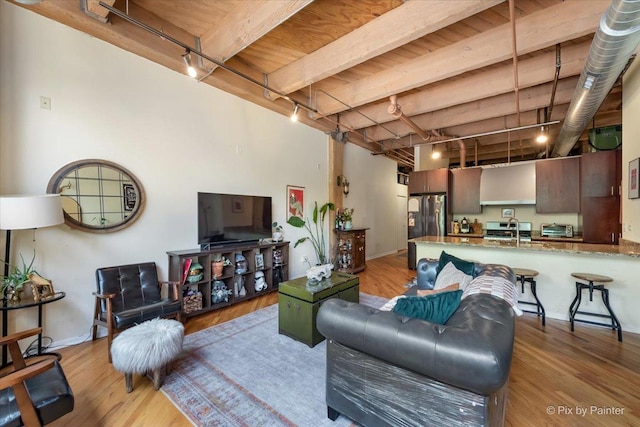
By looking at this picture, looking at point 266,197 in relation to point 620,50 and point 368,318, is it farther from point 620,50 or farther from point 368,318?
point 620,50

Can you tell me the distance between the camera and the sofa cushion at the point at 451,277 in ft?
7.67

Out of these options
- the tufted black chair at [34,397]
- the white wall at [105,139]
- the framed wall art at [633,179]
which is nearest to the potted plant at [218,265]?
the white wall at [105,139]

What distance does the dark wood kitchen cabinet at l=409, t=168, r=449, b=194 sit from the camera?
227 inches

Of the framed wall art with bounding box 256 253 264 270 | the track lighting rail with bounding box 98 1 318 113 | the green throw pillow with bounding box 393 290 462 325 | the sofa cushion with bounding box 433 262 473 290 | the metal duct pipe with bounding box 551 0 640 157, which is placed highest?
the track lighting rail with bounding box 98 1 318 113

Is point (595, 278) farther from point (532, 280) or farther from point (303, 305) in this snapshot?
point (303, 305)

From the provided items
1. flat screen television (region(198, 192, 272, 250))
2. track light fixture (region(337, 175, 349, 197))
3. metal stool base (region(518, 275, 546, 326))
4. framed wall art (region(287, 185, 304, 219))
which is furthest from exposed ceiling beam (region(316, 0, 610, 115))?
metal stool base (region(518, 275, 546, 326))

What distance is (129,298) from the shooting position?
279 centimetres

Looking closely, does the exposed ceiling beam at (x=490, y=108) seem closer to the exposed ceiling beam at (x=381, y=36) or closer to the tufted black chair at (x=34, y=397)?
the exposed ceiling beam at (x=381, y=36)

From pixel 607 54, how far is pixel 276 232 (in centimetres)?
435

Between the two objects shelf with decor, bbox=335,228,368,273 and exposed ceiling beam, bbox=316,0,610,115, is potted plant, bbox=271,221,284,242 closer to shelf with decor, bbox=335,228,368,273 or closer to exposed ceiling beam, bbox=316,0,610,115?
shelf with decor, bbox=335,228,368,273

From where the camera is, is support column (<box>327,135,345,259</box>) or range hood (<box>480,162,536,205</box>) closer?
range hood (<box>480,162,536,205</box>)

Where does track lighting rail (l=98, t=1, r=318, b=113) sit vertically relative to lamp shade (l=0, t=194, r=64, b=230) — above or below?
above

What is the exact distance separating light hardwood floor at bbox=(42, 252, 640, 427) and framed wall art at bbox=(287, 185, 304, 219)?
2651 mm

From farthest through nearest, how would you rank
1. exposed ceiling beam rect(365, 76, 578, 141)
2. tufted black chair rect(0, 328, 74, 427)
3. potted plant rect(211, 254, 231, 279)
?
exposed ceiling beam rect(365, 76, 578, 141)
potted plant rect(211, 254, 231, 279)
tufted black chair rect(0, 328, 74, 427)
